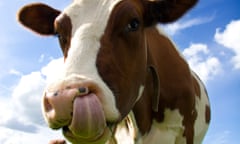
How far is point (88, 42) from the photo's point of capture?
412cm

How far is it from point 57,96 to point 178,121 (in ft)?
11.3

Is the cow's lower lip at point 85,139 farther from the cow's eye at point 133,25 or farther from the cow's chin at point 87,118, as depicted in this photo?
the cow's eye at point 133,25

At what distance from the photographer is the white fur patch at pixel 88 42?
12.2ft

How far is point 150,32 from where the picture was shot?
6.97 m

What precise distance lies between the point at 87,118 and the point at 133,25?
5.12 feet

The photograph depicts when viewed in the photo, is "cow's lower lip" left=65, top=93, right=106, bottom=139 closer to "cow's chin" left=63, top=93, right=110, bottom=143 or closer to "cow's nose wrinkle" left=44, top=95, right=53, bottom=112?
"cow's chin" left=63, top=93, right=110, bottom=143

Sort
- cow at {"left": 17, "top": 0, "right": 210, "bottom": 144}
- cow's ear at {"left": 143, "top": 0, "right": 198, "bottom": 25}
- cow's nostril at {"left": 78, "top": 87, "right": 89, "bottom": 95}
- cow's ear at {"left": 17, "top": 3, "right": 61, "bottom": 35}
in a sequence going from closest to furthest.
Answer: cow's nostril at {"left": 78, "top": 87, "right": 89, "bottom": 95} → cow at {"left": 17, "top": 0, "right": 210, "bottom": 144} → cow's ear at {"left": 143, "top": 0, "right": 198, "bottom": 25} → cow's ear at {"left": 17, "top": 3, "right": 61, "bottom": 35}

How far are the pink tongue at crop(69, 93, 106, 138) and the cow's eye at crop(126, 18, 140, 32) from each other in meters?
1.30

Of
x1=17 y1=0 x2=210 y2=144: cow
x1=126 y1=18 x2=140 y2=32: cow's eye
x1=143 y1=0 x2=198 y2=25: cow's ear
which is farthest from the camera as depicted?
x1=143 y1=0 x2=198 y2=25: cow's ear

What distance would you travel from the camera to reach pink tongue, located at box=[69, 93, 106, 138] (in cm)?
347

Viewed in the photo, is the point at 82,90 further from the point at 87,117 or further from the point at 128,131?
the point at 128,131

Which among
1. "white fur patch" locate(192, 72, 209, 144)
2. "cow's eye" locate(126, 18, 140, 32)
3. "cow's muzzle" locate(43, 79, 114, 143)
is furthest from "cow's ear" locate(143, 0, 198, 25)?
"white fur patch" locate(192, 72, 209, 144)

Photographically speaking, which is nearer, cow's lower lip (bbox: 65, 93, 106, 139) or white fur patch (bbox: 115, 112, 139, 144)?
cow's lower lip (bbox: 65, 93, 106, 139)

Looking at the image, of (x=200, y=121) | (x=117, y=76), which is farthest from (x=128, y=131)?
(x=117, y=76)
